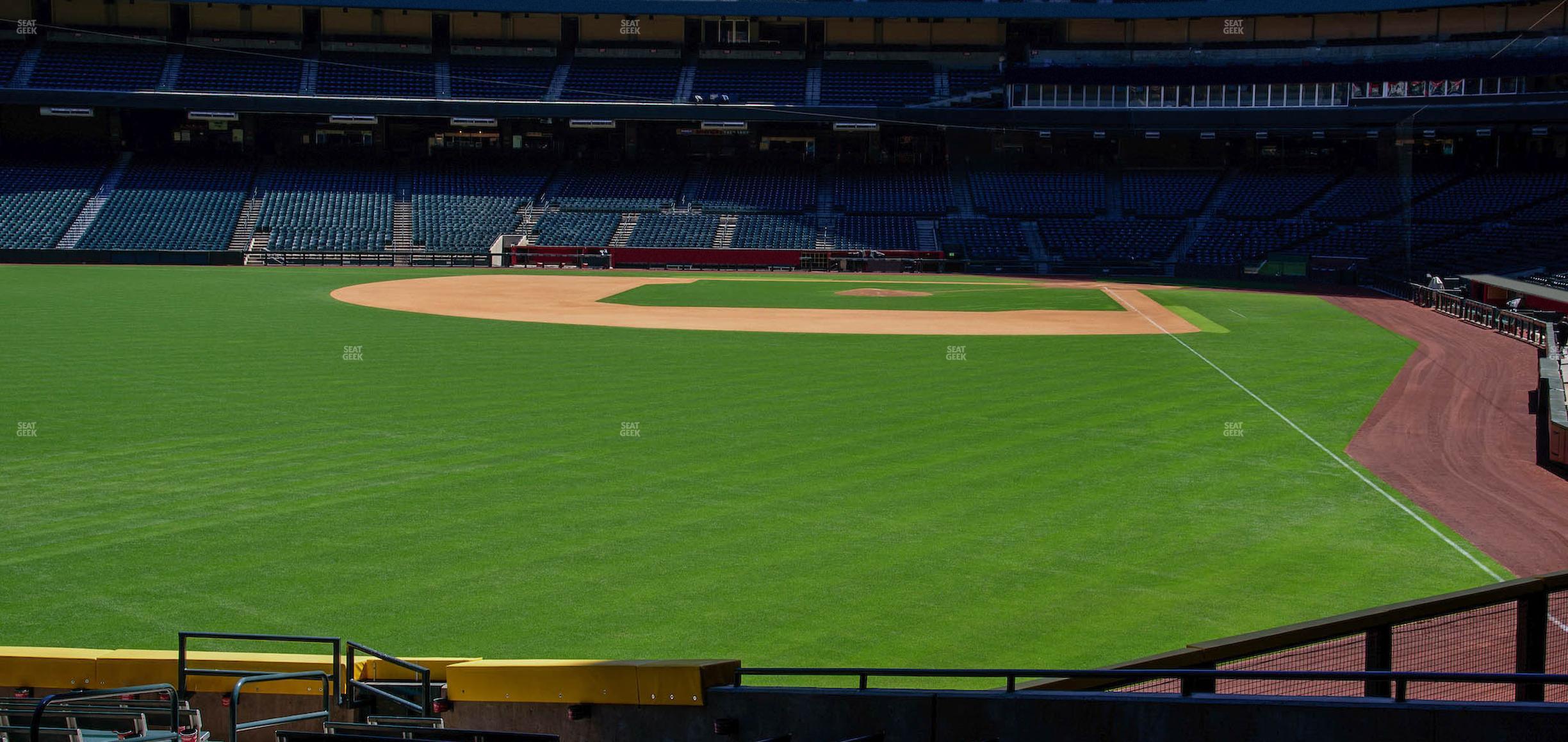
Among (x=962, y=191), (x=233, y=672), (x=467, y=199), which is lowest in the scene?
(x=233, y=672)

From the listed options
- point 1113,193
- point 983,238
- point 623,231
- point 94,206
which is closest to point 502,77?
point 623,231

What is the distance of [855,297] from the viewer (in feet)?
160

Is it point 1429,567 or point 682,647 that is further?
point 1429,567

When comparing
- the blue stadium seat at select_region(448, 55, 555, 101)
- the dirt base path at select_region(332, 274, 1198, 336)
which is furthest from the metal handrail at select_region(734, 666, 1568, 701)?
the blue stadium seat at select_region(448, 55, 555, 101)

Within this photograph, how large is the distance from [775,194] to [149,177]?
3445 cm

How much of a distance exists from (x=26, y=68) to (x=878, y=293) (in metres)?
51.1

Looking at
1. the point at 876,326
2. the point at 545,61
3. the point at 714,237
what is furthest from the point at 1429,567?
the point at 545,61

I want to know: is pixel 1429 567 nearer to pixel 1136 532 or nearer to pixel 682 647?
pixel 1136 532

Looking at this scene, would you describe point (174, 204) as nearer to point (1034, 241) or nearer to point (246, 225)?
point (246, 225)

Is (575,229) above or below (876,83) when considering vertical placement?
below

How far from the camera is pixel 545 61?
78.4 m

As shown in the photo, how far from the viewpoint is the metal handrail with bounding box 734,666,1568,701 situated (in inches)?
236

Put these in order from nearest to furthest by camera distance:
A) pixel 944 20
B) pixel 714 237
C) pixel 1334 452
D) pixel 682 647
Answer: pixel 682 647, pixel 1334 452, pixel 714 237, pixel 944 20

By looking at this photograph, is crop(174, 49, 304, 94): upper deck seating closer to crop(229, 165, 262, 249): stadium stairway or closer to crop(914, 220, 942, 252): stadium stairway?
crop(229, 165, 262, 249): stadium stairway
